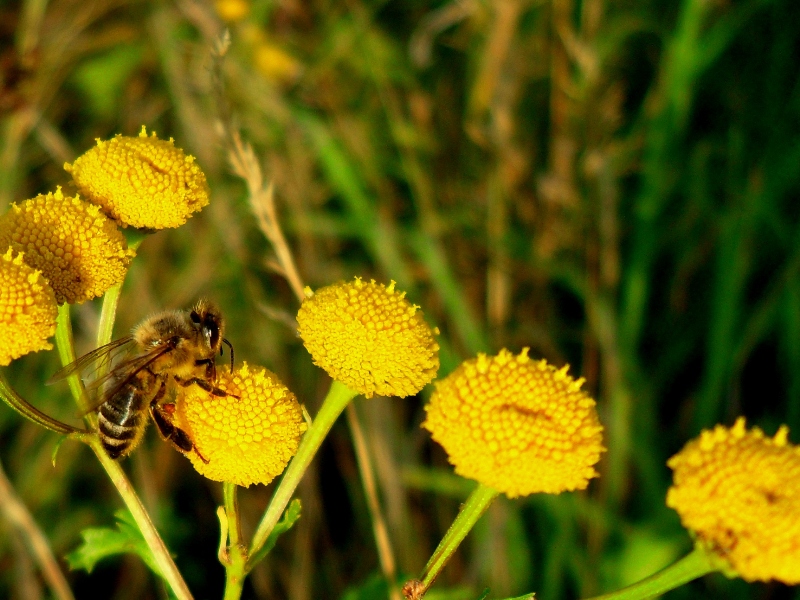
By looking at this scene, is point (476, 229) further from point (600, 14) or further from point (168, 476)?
point (168, 476)

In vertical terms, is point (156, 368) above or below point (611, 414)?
below

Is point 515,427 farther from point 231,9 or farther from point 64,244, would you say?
point 231,9

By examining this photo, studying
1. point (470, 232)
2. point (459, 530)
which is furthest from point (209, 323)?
point (470, 232)

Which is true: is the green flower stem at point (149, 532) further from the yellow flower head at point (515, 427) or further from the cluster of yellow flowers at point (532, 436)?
the yellow flower head at point (515, 427)

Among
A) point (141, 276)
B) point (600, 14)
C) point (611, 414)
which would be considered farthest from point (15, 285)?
point (600, 14)

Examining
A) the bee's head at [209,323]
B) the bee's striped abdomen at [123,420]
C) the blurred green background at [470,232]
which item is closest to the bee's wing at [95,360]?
the bee's striped abdomen at [123,420]

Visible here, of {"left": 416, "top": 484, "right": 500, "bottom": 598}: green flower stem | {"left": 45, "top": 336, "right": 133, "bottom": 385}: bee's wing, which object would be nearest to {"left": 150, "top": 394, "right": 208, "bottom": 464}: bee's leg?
{"left": 45, "top": 336, "right": 133, "bottom": 385}: bee's wing

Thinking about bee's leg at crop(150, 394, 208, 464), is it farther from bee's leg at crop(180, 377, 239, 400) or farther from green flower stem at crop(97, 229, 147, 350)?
green flower stem at crop(97, 229, 147, 350)
